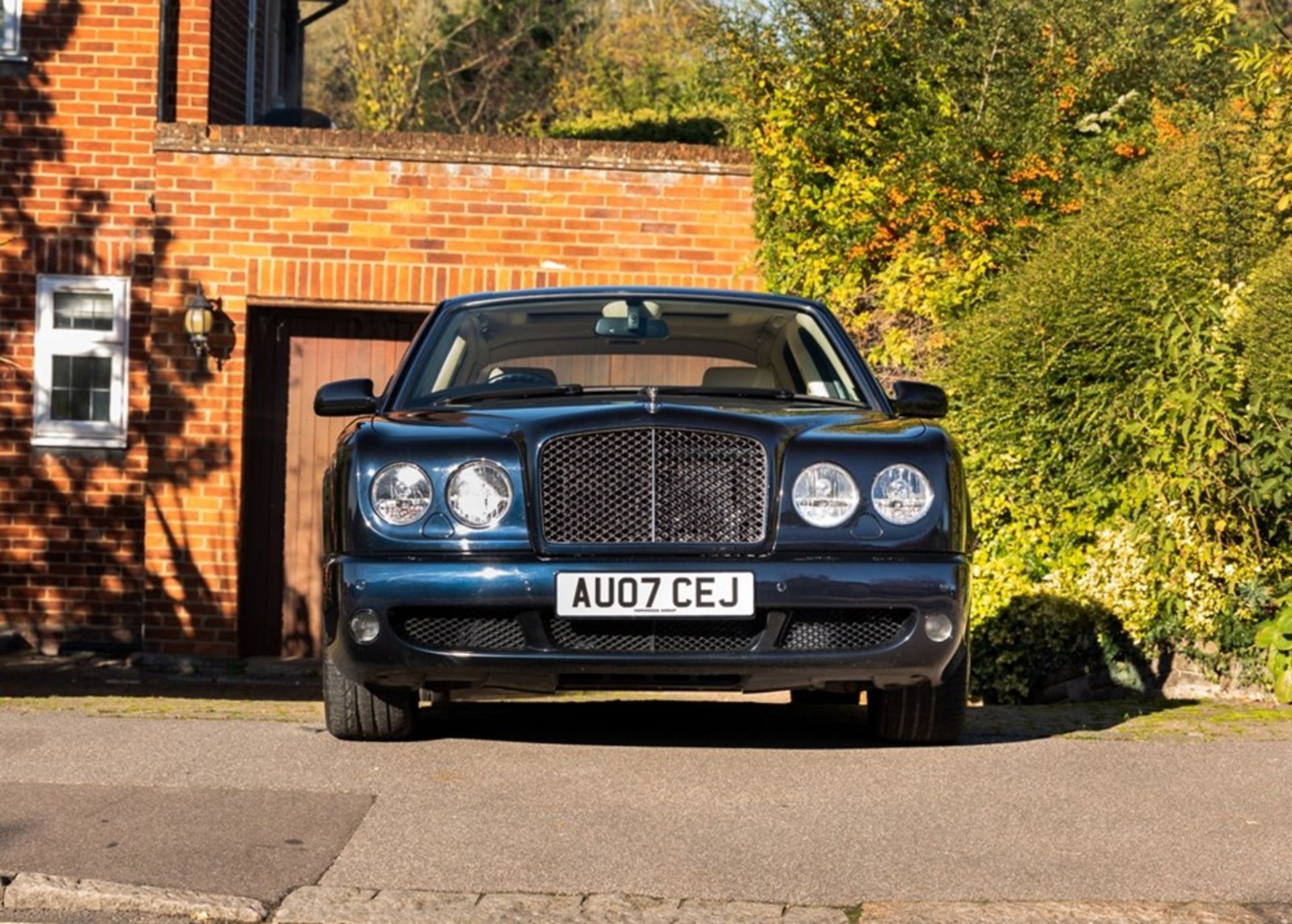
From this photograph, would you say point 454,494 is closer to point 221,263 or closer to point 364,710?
point 364,710

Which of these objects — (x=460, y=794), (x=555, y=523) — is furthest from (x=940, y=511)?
(x=460, y=794)

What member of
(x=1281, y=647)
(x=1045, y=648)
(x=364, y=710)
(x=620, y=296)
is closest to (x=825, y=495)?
(x=364, y=710)

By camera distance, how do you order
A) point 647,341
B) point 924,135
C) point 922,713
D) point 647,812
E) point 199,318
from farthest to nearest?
point 199,318 → point 924,135 → point 647,341 → point 922,713 → point 647,812

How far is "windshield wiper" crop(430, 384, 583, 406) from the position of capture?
21.4ft

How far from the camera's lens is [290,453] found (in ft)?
46.9

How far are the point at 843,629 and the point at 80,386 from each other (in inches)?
400

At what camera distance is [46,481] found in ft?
48.8

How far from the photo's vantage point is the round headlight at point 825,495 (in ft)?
19.3

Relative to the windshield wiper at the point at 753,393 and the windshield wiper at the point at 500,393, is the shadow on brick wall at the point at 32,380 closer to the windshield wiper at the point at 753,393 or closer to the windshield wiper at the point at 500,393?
the windshield wiper at the point at 500,393

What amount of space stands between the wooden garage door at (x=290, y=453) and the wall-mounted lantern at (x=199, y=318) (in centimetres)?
32

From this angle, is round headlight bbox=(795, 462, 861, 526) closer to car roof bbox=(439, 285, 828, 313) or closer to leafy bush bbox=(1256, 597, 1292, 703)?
car roof bbox=(439, 285, 828, 313)

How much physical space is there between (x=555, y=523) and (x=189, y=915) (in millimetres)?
1847

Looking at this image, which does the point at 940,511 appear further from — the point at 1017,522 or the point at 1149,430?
the point at 1017,522

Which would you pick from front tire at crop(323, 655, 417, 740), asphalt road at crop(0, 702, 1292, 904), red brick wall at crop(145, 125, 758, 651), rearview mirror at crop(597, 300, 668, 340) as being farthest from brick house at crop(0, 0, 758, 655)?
front tire at crop(323, 655, 417, 740)
